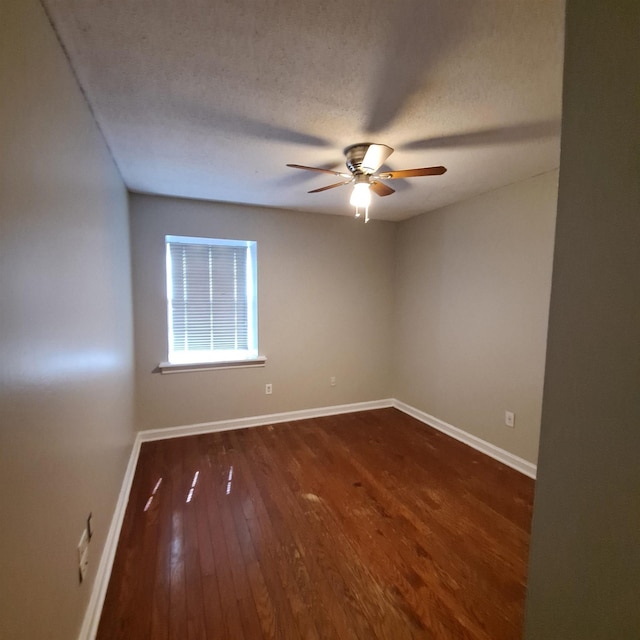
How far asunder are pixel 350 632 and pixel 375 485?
115 cm

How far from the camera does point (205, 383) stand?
3.44m

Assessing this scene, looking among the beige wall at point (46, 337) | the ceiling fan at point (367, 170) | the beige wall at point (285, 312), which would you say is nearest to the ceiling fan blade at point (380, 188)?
the ceiling fan at point (367, 170)

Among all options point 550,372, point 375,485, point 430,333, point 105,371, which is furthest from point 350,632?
point 430,333

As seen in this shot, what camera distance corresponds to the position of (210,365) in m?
3.43

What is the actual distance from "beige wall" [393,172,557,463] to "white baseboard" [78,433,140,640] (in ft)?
9.52

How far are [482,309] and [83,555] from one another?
10.4 feet

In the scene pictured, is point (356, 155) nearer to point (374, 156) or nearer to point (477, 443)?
point (374, 156)

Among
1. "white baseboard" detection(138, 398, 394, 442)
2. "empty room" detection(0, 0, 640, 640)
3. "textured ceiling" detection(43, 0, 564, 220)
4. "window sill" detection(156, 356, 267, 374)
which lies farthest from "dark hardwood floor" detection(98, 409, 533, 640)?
"textured ceiling" detection(43, 0, 564, 220)

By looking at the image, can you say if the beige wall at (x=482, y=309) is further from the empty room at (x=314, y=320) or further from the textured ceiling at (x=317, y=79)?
the textured ceiling at (x=317, y=79)

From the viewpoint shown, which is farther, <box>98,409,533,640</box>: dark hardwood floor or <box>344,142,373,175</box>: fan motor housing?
<box>344,142,373,175</box>: fan motor housing

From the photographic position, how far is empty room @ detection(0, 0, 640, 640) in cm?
63

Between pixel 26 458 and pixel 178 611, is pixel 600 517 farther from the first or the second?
pixel 178 611

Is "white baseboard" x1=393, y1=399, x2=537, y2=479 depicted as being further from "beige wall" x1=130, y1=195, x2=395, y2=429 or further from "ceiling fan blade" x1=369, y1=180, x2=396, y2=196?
"ceiling fan blade" x1=369, y1=180, x2=396, y2=196

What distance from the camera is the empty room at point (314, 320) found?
630 mm
